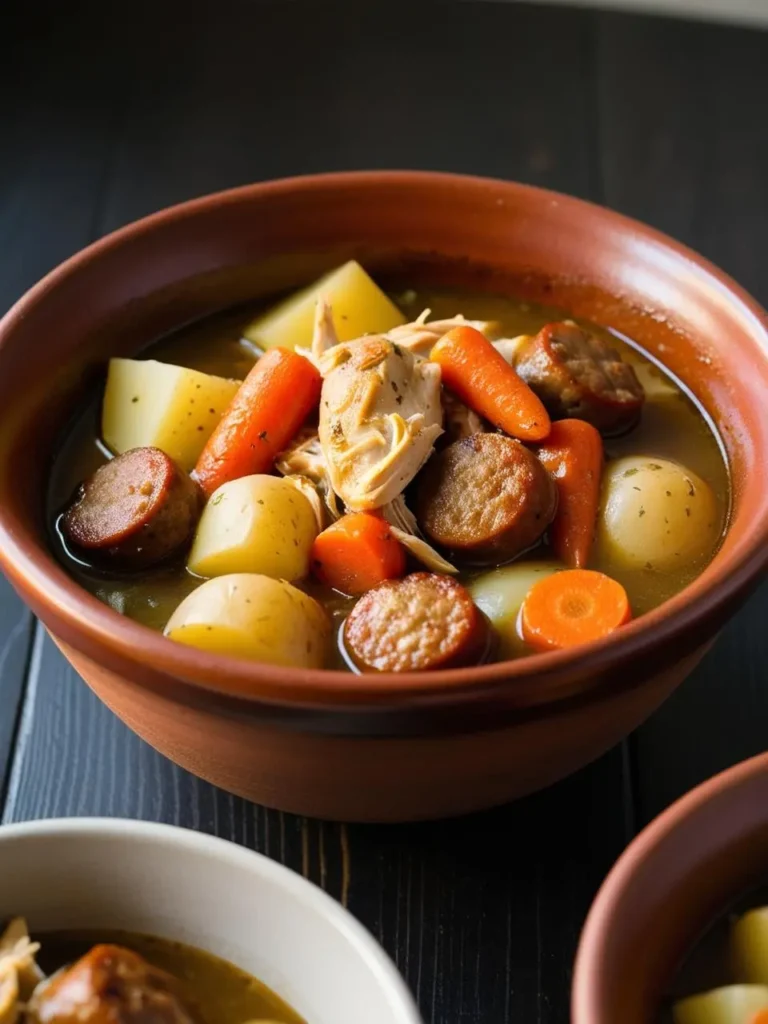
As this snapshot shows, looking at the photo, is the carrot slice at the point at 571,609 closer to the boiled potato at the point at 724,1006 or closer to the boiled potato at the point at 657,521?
the boiled potato at the point at 657,521

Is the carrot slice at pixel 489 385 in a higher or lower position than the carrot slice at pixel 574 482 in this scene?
higher

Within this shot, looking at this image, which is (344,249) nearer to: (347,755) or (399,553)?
(399,553)

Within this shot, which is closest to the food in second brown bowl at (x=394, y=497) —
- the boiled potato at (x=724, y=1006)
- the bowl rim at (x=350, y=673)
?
the bowl rim at (x=350, y=673)

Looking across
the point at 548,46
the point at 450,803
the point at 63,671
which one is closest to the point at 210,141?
the point at 548,46

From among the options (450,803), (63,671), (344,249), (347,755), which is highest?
(344,249)

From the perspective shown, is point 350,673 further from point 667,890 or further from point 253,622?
point 667,890
